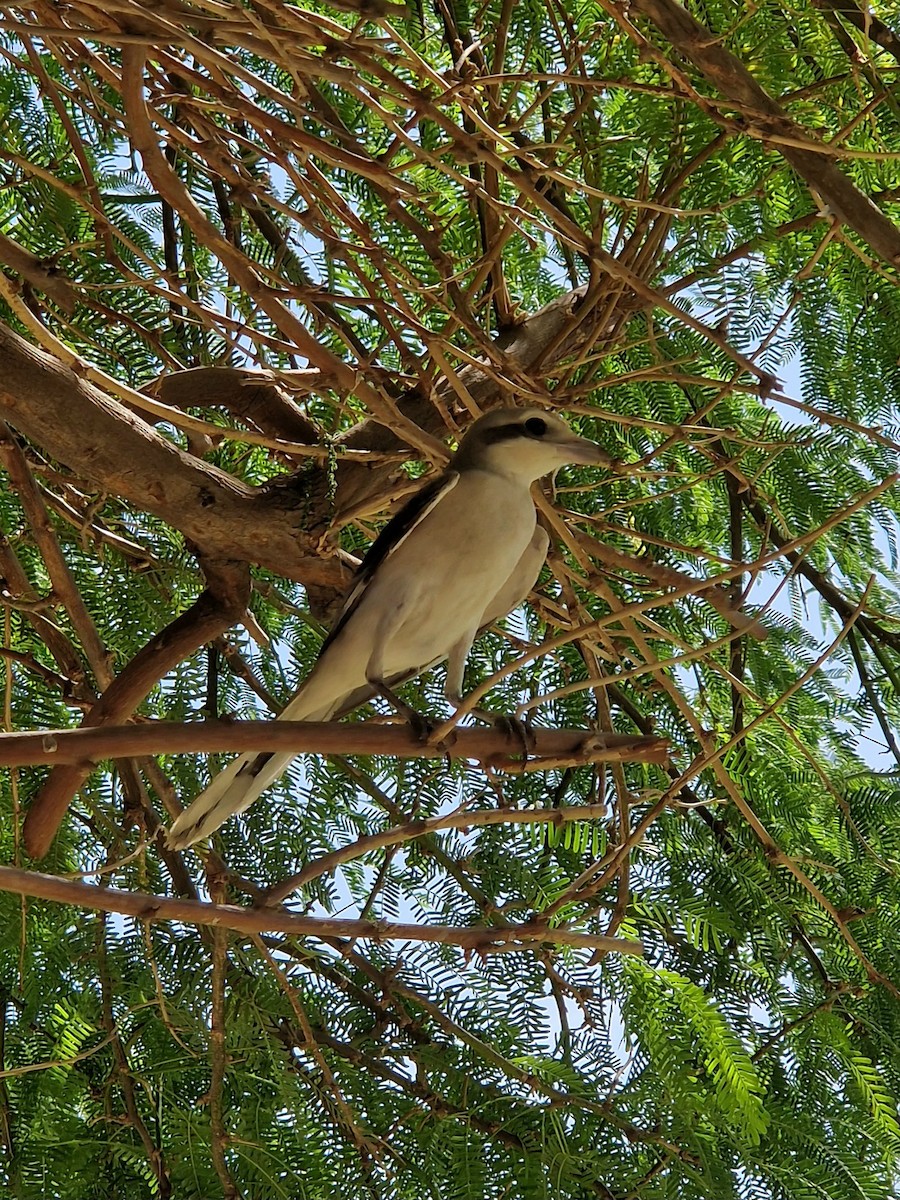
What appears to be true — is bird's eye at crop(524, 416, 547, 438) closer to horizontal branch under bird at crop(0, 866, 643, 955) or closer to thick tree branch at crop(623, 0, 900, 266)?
thick tree branch at crop(623, 0, 900, 266)

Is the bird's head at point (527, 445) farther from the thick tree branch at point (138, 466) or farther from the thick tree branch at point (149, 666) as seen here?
the thick tree branch at point (149, 666)

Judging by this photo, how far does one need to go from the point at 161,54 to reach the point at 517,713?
1322 millimetres

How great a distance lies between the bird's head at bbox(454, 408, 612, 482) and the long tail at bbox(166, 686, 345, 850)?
79 cm

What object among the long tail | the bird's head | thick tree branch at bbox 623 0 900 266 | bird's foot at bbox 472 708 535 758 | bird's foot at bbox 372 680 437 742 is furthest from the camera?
the bird's head

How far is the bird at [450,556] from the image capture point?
2.84 metres

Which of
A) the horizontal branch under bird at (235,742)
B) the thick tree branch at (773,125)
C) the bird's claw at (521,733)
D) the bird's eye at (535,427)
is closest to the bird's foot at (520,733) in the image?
the bird's claw at (521,733)

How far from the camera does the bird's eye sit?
2.85 metres

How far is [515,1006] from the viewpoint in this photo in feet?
9.90

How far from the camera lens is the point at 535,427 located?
2861mm

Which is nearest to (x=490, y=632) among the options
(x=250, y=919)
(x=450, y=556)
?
(x=450, y=556)

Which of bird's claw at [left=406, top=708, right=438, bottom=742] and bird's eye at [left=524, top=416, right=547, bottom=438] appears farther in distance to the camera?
bird's eye at [left=524, top=416, right=547, bottom=438]

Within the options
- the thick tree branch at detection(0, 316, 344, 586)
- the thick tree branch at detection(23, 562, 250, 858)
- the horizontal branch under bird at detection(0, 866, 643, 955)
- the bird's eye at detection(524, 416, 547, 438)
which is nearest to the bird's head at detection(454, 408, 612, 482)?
the bird's eye at detection(524, 416, 547, 438)

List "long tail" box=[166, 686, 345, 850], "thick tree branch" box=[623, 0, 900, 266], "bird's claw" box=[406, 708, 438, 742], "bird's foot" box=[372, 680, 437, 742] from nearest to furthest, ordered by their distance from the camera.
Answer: "thick tree branch" box=[623, 0, 900, 266]
"bird's claw" box=[406, 708, 438, 742]
"bird's foot" box=[372, 680, 437, 742]
"long tail" box=[166, 686, 345, 850]

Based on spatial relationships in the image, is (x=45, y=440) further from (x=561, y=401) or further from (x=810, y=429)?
(x=810, y=429)
